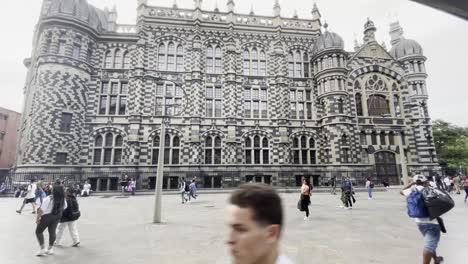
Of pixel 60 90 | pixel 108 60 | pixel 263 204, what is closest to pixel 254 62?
pixel 108 60

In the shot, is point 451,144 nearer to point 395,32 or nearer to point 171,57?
point 395,32

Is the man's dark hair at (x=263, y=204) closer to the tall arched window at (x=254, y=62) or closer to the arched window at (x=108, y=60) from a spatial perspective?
the tall arched window at (x=254, y=62)

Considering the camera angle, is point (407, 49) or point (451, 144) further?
point (451, 144)

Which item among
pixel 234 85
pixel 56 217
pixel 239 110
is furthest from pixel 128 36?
pixel 56 217

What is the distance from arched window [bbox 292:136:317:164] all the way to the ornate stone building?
15 centimetres

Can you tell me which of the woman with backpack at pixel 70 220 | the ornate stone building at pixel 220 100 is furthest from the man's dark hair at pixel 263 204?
the ornate stone building at pixel 220 100

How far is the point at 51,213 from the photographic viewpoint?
18.4 feet

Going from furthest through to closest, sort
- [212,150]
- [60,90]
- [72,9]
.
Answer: [212,150]
[72,9]
[60,90]

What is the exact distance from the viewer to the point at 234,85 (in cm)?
2548

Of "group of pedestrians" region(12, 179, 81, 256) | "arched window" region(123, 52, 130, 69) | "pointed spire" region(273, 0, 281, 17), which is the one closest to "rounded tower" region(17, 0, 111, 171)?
"arched window" region(123, 52, 130, 69)

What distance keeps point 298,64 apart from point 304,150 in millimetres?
10493

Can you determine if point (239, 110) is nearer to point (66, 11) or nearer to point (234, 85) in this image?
point (234, 85)

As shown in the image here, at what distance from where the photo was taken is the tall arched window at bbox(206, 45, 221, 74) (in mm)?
26219

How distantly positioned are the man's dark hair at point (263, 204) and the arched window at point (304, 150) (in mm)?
24991
